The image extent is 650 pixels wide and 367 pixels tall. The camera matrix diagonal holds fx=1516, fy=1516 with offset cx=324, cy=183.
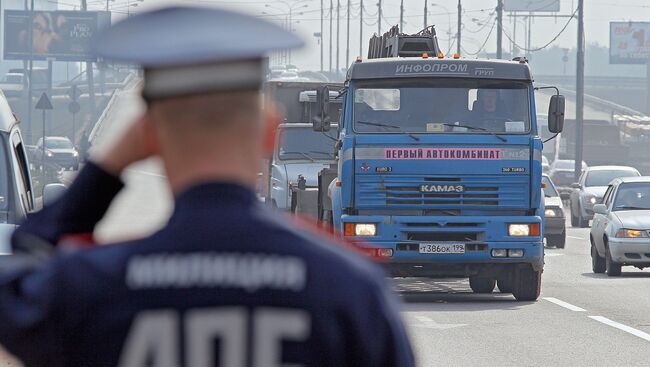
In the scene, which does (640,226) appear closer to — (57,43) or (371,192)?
(371,192)

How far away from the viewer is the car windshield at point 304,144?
2530 cm

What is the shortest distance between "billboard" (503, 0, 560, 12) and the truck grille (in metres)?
142

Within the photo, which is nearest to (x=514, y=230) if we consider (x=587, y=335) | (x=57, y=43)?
(x=587, y=335)

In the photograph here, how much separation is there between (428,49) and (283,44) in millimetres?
18605

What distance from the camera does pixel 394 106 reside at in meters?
17.5

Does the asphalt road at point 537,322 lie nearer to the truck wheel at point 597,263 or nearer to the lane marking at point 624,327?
the lane marking at point 624,327

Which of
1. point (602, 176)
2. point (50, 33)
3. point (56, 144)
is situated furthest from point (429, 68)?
point (50, 33)

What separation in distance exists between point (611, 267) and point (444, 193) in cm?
688

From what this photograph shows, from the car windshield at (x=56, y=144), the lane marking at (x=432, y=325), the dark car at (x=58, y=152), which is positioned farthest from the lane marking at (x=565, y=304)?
the car windshield at (x=56, y=144)

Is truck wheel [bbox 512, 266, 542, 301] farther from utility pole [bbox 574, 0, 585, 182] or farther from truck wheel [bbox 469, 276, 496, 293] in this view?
utility pole [bbox 574, 0, 585, 182]

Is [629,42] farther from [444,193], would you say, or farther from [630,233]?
[444,193]

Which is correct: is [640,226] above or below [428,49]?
below

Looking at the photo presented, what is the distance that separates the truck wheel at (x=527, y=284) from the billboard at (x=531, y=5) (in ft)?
464

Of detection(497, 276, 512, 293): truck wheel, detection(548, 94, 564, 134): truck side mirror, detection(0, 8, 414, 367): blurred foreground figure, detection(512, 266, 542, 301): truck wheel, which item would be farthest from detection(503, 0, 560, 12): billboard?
detection(0, 8, 414, 367): blurred foreground figure
